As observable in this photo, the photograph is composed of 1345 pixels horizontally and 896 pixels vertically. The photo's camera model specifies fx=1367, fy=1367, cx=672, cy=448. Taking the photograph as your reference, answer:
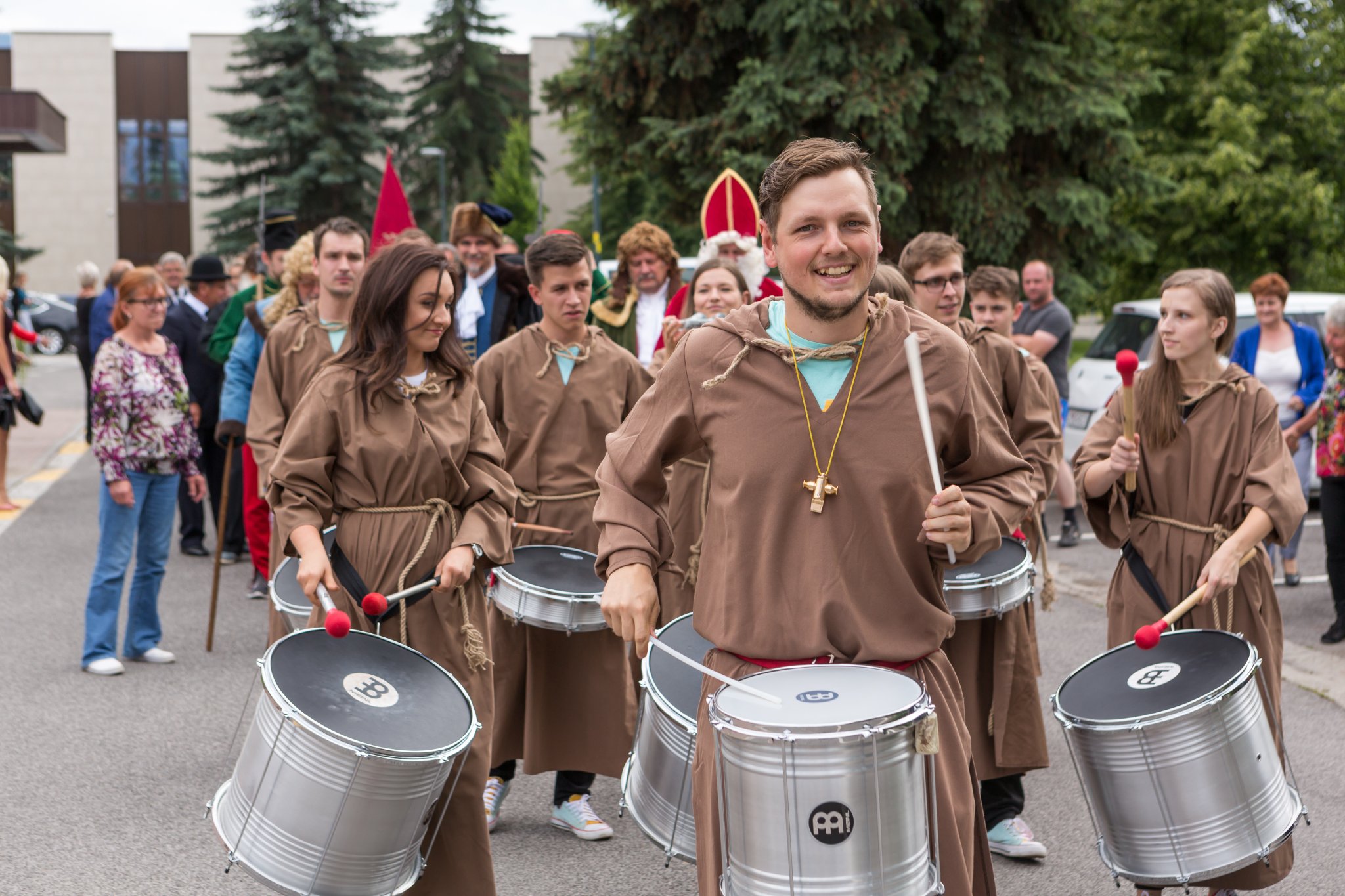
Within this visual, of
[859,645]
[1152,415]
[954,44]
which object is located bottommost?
[859,645]

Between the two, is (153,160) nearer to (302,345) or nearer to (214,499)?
(214,499)

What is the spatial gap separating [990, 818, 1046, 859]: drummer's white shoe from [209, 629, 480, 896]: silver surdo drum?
7.84 ft

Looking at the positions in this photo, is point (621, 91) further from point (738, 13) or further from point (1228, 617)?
point (1228, 617)

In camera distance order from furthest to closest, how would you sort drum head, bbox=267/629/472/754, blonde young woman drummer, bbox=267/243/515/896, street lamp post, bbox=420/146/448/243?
street lamp post, bbox=420/146/448/243 → blonde young woman drummer, bbox=267/243/515/896 → drum head, bbox=267/629/472/754

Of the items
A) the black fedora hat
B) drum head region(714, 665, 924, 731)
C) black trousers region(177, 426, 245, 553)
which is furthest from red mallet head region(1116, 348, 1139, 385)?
the black fedora hat

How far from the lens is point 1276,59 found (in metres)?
25.8

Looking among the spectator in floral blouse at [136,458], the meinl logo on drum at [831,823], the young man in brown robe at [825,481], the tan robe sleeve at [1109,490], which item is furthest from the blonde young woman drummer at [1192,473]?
the spectator in floral blouse at [136,458]

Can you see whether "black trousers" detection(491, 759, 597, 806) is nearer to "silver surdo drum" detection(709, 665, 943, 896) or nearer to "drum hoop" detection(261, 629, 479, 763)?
"drum hoop" detection(261, 629, 479, 763)

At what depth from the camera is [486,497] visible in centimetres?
438

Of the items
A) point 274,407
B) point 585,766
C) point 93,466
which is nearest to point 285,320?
point 274,407

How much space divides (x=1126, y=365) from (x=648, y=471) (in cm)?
172

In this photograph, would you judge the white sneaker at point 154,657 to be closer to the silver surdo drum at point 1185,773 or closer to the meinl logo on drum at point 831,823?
the silver surdo drum at point 1185,773

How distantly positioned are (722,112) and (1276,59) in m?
13.7

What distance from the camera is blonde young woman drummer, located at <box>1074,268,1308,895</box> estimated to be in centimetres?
442
